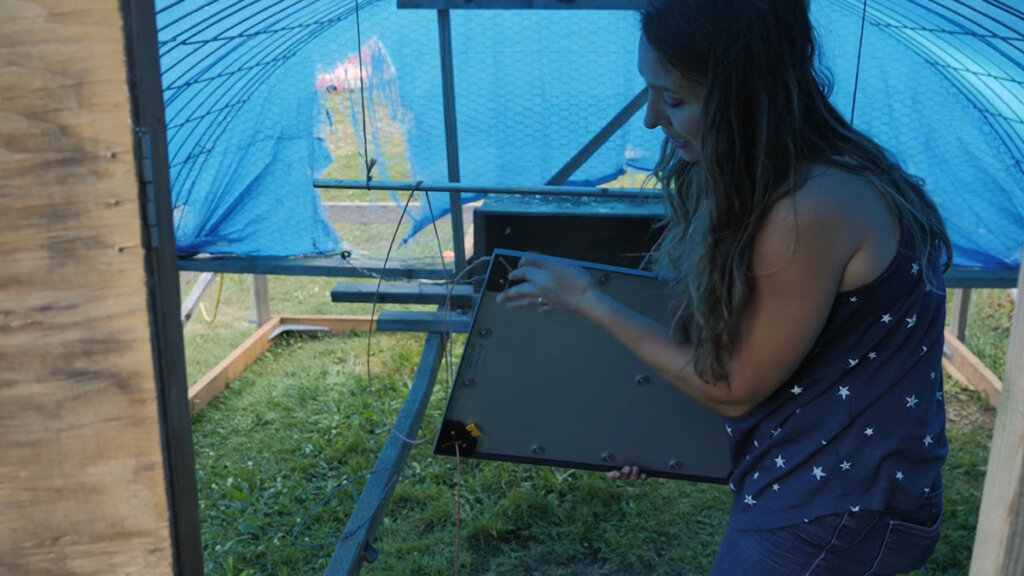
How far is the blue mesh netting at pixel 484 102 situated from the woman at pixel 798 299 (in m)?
2.02

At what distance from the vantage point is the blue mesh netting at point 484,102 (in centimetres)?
326

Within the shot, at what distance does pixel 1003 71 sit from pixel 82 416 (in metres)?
3.18

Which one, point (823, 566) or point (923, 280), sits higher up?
point (923, 280)

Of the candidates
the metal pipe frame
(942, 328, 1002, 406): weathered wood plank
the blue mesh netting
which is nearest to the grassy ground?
(942, 328, 1002, 406): weathered wood plank

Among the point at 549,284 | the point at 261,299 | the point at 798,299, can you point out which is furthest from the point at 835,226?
the point at 261,299

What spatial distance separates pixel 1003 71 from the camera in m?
3.13

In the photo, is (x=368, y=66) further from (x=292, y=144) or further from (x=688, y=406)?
(x=688, y=406)

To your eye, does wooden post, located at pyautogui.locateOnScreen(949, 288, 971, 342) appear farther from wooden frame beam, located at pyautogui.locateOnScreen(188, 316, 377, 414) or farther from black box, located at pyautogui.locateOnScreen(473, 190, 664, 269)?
wooden frame beam, located at pyautogui.locateOnScreen(188, 316, 377, 414)

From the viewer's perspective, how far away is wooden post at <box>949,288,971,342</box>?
16.4 ft

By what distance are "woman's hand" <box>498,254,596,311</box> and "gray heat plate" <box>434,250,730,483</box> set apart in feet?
1.20

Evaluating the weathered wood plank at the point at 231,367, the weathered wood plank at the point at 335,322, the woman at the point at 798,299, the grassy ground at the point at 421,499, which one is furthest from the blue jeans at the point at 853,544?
the weathered wood plank at the point at 335,322

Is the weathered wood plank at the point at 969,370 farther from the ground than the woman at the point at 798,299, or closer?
closer

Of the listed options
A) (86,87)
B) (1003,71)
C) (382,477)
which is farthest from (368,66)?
(86,87)

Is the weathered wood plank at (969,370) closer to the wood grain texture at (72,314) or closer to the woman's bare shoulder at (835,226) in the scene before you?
the woman's bare shoulder at (835,226)
